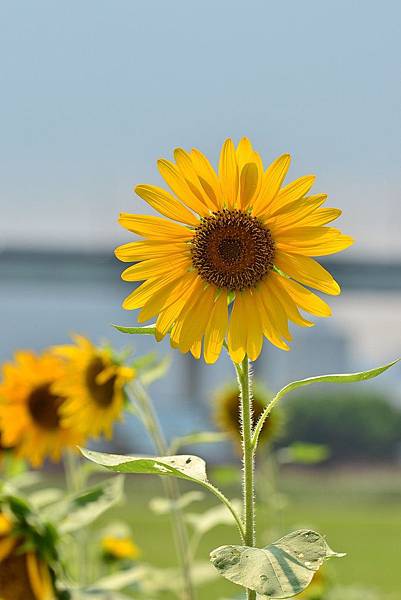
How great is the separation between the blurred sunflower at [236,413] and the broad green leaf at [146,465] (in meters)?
0.70

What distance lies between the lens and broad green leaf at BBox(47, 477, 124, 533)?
0.74m

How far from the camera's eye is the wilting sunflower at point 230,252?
52cm

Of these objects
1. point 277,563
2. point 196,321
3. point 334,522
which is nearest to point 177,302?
point 196,321

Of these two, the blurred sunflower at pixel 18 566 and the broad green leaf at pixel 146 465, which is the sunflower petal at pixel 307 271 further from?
the blurred sunflower at pixel 18 566

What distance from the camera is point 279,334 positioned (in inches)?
21.3

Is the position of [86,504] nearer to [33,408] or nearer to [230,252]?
[230,252]

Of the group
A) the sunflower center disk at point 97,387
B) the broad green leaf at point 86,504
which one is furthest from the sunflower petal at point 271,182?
the sunflower center disk at point 97,387

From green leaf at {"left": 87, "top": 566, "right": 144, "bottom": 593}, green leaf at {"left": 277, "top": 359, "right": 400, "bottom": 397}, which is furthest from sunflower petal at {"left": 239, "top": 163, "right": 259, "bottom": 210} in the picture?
green leaf at {"left": 87, "top": 566, "right": 144, "bottom": 593}

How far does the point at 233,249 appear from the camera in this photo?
57 centimetres

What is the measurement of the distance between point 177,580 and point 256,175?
783mm

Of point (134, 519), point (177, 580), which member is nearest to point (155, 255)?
point (177, 580)

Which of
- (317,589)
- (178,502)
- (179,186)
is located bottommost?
(317,589)

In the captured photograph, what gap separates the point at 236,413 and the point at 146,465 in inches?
31.8

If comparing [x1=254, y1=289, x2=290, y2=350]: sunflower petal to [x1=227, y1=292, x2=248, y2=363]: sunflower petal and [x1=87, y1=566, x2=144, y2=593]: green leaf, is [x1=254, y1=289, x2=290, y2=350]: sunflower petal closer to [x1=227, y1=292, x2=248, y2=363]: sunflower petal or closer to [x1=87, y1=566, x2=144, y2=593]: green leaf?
[x1=227, y1=292, x2=248, y2=363]: sunflower petal
